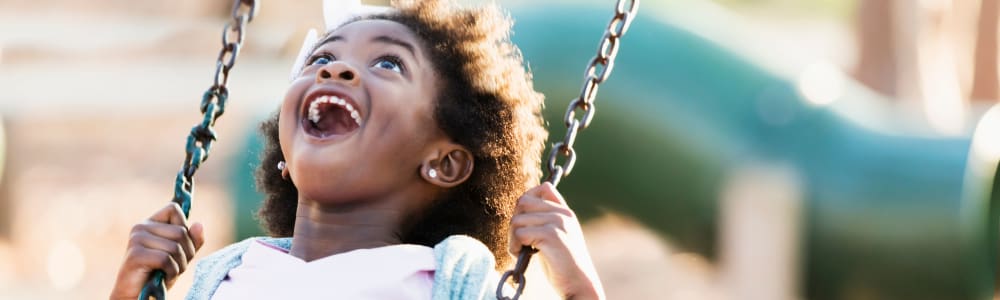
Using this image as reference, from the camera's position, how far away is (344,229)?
78.5 inches

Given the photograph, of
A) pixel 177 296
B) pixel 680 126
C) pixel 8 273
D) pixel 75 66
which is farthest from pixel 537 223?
pixel 75 66

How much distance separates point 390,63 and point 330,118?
4.7 inches

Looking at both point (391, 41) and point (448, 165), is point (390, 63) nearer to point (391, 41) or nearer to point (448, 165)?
point (391, 41)

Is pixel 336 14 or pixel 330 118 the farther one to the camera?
pixel 336 14

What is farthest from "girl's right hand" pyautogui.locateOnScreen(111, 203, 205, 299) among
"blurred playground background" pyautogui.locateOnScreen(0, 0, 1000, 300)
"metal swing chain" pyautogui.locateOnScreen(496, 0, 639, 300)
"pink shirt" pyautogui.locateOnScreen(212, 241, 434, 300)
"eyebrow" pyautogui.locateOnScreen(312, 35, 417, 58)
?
"blurred playground background" pyautogui.locateOnScreen(0, 0, 1000, 300)

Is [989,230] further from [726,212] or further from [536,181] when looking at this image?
[536,181]

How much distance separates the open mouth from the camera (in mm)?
1954

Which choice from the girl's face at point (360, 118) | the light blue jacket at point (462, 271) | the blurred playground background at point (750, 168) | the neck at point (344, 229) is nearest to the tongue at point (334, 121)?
the girl's face at point (360, 118)

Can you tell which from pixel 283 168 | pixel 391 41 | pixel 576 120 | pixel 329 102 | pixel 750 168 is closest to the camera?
pixel 576 120

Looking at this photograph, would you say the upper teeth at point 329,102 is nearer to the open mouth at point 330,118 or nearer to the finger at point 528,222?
the open mouth at point 330,118

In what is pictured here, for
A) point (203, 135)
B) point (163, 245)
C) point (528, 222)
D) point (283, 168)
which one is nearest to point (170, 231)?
point (163, 245)

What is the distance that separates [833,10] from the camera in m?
17.3

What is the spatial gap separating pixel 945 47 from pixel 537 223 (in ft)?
19.2

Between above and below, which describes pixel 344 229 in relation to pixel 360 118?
below
